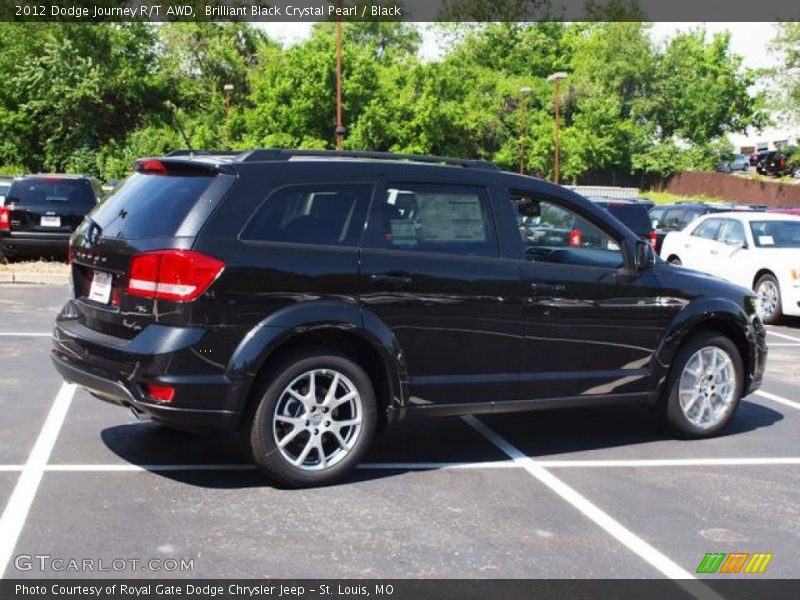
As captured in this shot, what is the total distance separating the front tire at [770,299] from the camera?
1414 cm

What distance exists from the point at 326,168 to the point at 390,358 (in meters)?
1.14

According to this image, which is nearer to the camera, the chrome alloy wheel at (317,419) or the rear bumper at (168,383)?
the rear bumper at (168,383)

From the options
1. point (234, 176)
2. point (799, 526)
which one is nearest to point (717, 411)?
point (799, 526)

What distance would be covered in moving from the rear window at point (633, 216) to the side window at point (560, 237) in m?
14.2

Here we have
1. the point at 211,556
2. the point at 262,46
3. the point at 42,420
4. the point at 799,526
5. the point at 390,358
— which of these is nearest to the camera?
the point at 211,556

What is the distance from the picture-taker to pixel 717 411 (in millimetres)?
7020

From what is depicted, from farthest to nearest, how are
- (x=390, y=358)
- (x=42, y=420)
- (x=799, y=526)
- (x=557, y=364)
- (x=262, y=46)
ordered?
(x=262, y=46)
(x=42, y=420)
(x=557, y=364)
(x=390, y=358)
(x=799, y=526)

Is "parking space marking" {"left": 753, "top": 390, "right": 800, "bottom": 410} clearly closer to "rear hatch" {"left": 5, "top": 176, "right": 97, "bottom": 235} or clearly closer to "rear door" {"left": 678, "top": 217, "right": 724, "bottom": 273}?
"rear door" {"left": 678, "top": 217, "right": 724, "bottom": 273}

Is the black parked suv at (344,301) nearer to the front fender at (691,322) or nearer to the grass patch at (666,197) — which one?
the front fender at (691,322)

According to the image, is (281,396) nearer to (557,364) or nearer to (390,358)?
(390,358)

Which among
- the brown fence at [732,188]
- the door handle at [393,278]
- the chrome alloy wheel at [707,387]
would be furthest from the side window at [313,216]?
the brown fence at [732,188]

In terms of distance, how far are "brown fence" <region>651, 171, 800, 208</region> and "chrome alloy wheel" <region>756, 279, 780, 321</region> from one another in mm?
39902

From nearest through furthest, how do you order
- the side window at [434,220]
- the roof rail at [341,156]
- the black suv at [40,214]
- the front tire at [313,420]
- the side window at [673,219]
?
the front tire at [313,420] → the roof rail at [341,156] → the side window at [434,220] → the black suv at [40,214] → the side window at [673,219]

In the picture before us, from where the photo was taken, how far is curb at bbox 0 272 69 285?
15.2 m
